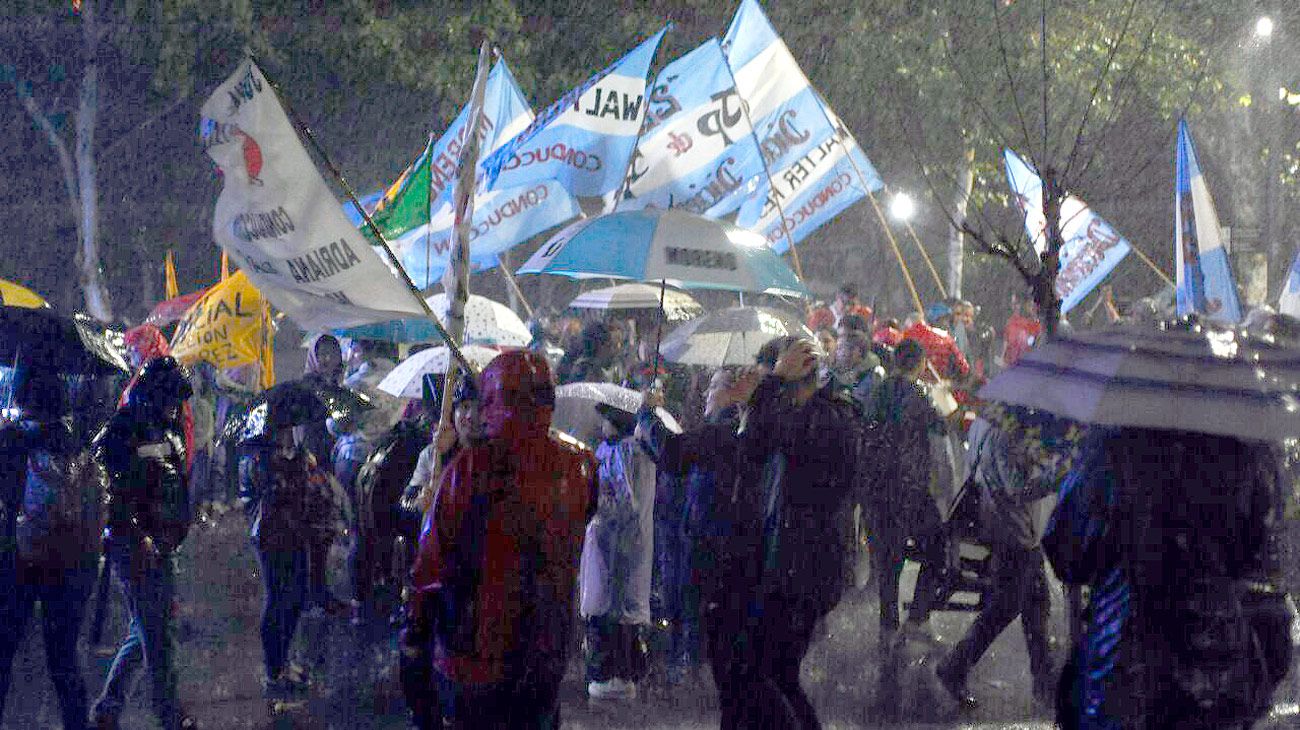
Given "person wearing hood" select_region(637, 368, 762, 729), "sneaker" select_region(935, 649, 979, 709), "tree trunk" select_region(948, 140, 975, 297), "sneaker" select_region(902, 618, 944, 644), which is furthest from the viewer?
"tree trunk" select_region(948, 140, 975, 297)

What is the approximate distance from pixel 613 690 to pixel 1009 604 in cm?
196

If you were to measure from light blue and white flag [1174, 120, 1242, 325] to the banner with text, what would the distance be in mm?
6597

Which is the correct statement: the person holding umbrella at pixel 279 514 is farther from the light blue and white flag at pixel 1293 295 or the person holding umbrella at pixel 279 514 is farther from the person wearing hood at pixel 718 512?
the light blue and white flag at pixel 1293 295

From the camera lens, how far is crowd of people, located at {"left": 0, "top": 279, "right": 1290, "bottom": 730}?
418cm

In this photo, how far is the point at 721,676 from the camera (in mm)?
5598

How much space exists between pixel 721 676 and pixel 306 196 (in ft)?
7.73

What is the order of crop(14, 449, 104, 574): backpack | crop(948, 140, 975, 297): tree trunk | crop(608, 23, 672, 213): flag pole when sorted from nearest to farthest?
crop(14, 449, 104, 574): backpack
crop(608, 23, 672, 213): flag pole
crop(948, 140, 975, 297): tree trunk

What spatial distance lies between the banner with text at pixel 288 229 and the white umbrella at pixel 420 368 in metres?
2.23

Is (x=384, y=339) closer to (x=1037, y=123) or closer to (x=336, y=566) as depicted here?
(x=336, y=566)

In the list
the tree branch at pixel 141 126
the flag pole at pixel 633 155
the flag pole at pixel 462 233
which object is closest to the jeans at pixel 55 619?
the flag pole at pixel 462 233

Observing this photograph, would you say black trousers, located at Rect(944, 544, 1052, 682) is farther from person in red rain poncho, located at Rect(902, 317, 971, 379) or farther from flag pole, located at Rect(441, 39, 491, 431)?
person in red rain poncho, located at Rect(902, 317, 971, 379)

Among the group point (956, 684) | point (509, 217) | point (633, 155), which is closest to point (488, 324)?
point (509, 217)

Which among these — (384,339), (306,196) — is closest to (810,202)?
(384,339)

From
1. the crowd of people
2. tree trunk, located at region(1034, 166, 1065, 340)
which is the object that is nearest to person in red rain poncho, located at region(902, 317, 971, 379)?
the crowd of people
